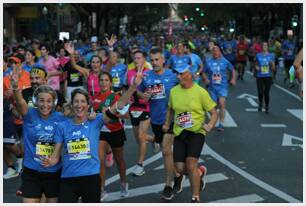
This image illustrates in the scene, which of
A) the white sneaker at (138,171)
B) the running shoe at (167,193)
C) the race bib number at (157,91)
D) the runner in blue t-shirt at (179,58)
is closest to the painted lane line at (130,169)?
the white sneaker at (138,171)

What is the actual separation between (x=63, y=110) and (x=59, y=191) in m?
1.30

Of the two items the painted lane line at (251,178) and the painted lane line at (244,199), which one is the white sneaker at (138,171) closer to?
the painted lane line at (251,178)

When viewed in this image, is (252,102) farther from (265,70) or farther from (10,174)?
(10,174)

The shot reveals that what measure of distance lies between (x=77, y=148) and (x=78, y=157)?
8 centimetres

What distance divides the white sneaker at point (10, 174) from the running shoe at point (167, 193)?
7.73 ft

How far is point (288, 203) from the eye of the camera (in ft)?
24.4

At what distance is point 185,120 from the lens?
7262 mm

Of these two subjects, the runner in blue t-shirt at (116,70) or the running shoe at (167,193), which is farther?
the runner in blue t-shirt at (116,70)

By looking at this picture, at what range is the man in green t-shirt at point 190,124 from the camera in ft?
23.7

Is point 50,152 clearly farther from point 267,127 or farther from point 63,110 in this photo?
point 267,127

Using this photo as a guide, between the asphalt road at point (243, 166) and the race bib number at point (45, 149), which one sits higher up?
the race bib number at point (45, 149)

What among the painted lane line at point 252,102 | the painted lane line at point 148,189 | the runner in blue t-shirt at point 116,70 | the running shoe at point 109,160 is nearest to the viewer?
the painted lane line at point 148,189

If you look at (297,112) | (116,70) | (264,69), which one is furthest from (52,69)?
(297,112)

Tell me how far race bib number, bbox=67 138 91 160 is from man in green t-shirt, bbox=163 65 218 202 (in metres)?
1.92
